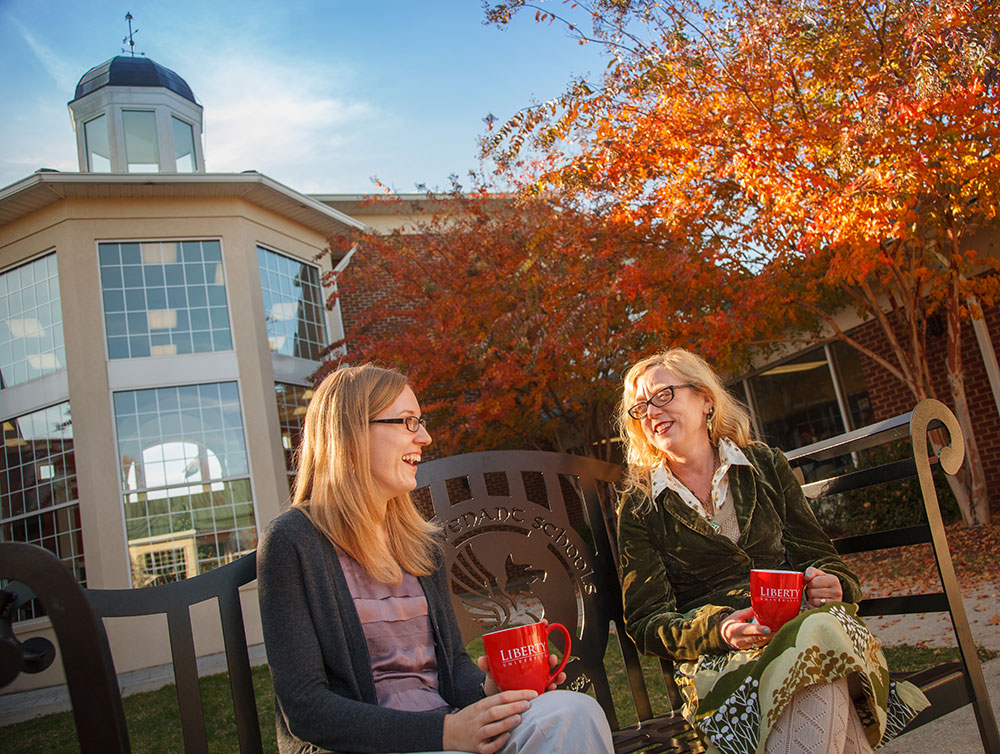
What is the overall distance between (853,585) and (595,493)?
966mm

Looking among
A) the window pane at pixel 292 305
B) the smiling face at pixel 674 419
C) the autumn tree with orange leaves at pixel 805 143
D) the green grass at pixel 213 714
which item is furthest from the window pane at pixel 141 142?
the smiling face at pixel 674 419

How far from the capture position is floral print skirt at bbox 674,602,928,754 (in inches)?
82.7

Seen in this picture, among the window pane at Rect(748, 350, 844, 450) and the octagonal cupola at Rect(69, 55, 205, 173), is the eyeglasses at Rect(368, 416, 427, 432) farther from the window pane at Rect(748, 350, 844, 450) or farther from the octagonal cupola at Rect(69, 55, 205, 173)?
the octagonal cupola at Rect(69, 55, 205, 173)

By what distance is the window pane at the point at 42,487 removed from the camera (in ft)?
38.8

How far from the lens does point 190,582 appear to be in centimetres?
213

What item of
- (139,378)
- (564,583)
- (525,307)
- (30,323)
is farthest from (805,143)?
(30,323)

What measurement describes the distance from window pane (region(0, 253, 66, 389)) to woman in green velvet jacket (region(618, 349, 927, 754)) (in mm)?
11625

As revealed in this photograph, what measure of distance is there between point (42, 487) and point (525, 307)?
7967 mm

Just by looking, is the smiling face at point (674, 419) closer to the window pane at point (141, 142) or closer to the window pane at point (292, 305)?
the window pane at point (292, 305)

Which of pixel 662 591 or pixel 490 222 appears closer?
pixel 662 591

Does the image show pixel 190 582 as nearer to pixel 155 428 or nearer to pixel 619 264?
pixel 619 264

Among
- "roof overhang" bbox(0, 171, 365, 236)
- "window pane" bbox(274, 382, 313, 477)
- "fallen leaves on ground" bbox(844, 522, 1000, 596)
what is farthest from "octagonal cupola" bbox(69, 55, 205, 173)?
"fallen leaves on ground" bbox(844, 522, 1000, 596)

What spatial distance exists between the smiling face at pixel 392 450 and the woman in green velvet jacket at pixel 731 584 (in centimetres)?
96

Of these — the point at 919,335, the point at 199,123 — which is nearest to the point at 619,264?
the point at 919,335
